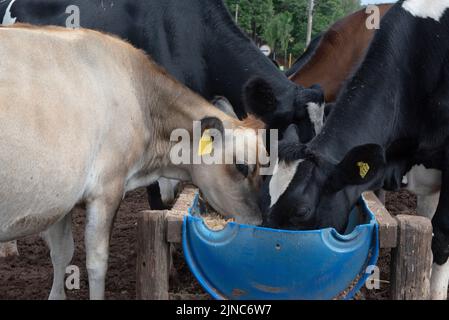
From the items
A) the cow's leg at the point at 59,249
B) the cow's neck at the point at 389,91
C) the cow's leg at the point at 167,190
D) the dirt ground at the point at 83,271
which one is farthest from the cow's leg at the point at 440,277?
the cow's leg at the point at 167,190

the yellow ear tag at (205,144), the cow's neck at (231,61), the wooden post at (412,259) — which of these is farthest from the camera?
the cow's neck at (231,61)

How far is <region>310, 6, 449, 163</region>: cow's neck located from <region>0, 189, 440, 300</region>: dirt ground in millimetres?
1090

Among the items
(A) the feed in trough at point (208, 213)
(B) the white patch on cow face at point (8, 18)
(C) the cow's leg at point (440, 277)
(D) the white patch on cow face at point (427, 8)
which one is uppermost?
(B) the white patch on cow face at point (8, 18)

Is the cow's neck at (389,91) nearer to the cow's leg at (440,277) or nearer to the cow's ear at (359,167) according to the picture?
the cow's ear at (359,167)

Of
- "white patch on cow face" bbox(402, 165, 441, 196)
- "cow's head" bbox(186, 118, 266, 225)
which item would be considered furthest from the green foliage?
"cow's head" bbox(186, 118, 266, 225)

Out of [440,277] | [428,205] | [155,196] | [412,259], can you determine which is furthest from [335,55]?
[412,259]

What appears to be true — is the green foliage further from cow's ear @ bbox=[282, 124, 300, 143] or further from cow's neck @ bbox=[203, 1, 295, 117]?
cow's ear @ bbox=[282, 124, 300, 143]

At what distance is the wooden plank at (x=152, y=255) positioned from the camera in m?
3.03

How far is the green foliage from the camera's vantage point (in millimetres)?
37125

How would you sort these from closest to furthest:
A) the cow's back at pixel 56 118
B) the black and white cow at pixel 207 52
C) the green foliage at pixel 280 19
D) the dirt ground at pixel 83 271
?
the cow's back at pixel 56 118, the dirt ground at pixel 83 271, the black and white cow at pixel 207 52, the green foliage at pixel 280 19

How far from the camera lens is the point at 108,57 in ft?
12.6

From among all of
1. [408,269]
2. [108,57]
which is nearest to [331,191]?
[408,269]

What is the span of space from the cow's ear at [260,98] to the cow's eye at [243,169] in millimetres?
905
